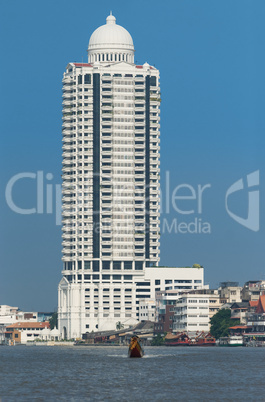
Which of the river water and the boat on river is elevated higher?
the boat on river

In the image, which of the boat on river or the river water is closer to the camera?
the river water

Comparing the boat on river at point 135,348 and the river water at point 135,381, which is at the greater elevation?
the boat on river at point 135,348

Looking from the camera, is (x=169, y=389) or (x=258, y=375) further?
(x=258, y=375)

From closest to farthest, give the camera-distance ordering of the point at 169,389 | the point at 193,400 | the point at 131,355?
1. the point at 193,400
2. the point at 169,389
3. the point at 131,355

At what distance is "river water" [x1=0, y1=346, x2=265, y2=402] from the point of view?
9925cm

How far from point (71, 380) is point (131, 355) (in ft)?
164

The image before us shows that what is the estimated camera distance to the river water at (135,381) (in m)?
99.2

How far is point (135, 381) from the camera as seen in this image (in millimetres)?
114750

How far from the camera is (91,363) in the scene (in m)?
154

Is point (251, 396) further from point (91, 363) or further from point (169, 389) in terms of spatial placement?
point (91, 363)

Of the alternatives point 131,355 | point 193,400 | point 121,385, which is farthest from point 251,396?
point 131,355

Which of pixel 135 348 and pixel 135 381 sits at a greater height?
pixel 135 348

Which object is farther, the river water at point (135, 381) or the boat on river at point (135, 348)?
the boat on river at point (135, 348)

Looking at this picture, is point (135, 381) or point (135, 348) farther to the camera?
point (135, 348)
